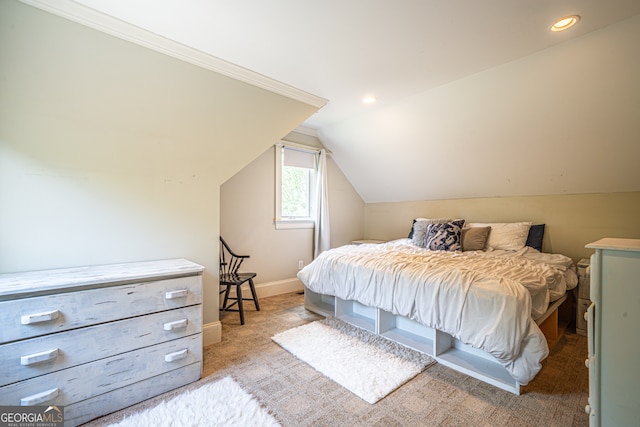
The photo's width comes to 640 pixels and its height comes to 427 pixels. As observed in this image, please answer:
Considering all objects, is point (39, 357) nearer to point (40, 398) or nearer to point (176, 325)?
point (40, 398)

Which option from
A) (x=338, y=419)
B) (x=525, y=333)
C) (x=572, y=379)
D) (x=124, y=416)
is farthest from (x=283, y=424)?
(x=572, y=379)

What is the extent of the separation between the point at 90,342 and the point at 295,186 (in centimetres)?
296

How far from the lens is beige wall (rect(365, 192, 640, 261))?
271 cm

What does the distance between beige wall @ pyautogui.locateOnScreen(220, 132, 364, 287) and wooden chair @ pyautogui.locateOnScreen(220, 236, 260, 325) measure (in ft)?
0.56

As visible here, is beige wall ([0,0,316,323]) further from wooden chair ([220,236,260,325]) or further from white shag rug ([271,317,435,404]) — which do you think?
white shag rug ([271,317,435,404])

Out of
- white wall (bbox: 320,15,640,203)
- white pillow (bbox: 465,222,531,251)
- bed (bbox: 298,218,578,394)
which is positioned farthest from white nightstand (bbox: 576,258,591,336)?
white wall (bbox: 320,15,640,203)

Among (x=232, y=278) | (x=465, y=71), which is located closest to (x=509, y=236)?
(x=465, y=71)

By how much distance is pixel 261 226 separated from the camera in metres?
3.66

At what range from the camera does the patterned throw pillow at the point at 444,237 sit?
309cm

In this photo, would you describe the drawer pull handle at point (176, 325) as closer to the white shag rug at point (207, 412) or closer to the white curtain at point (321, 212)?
the white shag rug at point (207, 412)

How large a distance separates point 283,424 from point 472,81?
2975 millimetres

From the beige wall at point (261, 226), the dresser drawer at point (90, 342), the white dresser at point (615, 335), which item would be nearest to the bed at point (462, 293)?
the white dresser at point (615, 335)

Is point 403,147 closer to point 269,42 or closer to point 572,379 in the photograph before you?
point 269,42

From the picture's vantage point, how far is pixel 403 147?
141 inches
